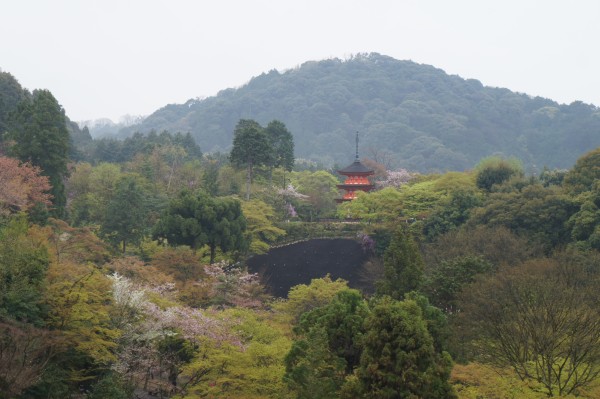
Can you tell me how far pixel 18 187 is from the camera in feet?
80.5

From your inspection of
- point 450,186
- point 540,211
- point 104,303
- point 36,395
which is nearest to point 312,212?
point 450,186

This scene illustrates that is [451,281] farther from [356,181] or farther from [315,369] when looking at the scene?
[356,181]

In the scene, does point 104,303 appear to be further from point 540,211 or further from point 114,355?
point 540,211

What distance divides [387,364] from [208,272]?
1404 centimetres

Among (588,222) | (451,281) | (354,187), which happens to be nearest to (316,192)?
(354,187)

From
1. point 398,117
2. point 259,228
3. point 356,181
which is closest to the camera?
point 259,228

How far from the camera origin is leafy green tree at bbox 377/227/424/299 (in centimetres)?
2300

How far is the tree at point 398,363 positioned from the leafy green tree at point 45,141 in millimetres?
22319

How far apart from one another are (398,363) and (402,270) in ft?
32.5

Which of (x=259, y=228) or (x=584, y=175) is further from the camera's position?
(x=259, y=228)

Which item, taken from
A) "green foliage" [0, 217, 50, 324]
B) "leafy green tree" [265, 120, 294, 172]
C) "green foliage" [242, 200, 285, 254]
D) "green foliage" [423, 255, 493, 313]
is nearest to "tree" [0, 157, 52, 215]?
"green foliage" [0, 217, 50, 324]

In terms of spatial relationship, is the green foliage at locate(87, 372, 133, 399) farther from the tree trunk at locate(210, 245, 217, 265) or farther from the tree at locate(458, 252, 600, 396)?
the tree trunk at locate(210, 245, 217, 265)

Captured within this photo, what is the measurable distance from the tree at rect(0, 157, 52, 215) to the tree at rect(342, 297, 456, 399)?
1623 cm

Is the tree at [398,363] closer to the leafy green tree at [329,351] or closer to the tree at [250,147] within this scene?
the leafy green tree at [329,351]
